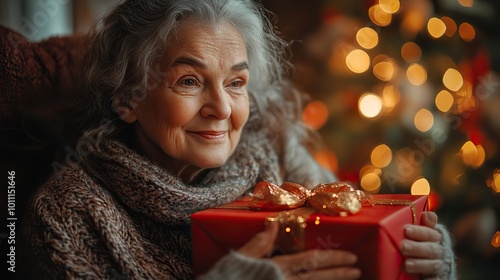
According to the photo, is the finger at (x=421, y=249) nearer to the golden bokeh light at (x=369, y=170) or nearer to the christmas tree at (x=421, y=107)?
the christmas tree at (x=421, y=107)

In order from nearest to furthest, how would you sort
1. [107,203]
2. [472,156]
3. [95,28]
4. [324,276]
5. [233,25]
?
[324,276] → [107,203] → [233,25] → [95,28] → [472,156]

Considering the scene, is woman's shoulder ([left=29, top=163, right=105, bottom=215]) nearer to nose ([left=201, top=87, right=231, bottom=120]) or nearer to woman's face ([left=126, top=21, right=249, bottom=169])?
woman's face ([left=126, top=21, right=249, bottom=169])

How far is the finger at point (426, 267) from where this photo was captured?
3.04ft

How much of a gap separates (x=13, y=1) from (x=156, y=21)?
2.88ft

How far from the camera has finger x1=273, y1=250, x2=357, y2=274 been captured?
85 centimetres

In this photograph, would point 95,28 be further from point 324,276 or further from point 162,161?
point 324,276

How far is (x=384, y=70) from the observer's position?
A: 185cm

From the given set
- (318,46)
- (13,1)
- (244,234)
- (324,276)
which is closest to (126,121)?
(244,234)

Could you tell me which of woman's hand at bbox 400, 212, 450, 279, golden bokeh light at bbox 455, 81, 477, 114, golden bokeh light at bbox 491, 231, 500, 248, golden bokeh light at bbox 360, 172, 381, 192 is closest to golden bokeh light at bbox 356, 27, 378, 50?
golden bokeh light at bbox 455, 81, 477, 114

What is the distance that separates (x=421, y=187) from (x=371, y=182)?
19cm

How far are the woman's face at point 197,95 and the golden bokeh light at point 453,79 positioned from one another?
0.90m

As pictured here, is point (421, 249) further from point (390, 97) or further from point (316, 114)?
point (316, 114)

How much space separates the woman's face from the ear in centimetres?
3

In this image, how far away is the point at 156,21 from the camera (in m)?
1.13
